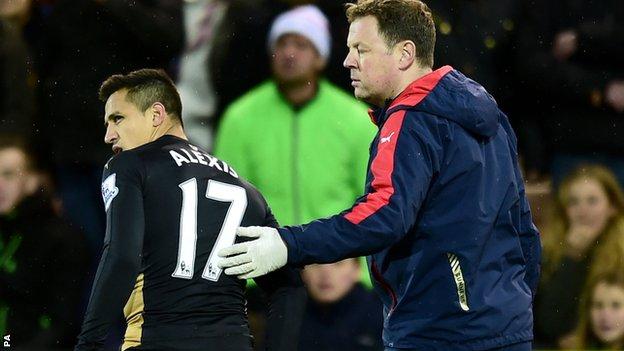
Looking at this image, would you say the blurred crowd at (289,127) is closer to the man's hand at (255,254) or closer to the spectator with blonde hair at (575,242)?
the spectator with blonde hair at (575,242)

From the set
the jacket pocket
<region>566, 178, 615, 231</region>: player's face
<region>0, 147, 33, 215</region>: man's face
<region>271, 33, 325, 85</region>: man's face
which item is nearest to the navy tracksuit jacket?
the jacket pocket

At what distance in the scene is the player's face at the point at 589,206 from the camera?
7.21 metres

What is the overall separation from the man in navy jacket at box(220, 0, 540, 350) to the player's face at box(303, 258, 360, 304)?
2652 mm

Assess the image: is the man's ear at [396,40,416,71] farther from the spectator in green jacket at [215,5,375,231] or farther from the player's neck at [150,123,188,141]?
the spectator in green jacket at [215,5,375,231]

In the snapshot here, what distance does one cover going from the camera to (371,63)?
410 centimetres

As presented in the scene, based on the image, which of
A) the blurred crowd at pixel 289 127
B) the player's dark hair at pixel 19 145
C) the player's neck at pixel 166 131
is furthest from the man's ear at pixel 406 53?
the player's dark hair at pixel 19 145

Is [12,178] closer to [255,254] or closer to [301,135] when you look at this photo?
[301,135]

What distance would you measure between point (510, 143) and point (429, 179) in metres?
0.46

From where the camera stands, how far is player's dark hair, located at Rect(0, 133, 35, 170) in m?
7.10

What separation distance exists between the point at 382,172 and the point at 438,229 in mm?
261

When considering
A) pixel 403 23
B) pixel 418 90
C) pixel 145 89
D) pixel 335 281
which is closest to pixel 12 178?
pixel 335 281

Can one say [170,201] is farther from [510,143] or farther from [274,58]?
[274,58]

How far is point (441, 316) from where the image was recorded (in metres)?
3.88

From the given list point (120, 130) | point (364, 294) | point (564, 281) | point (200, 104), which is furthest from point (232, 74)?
point (120, 130)
